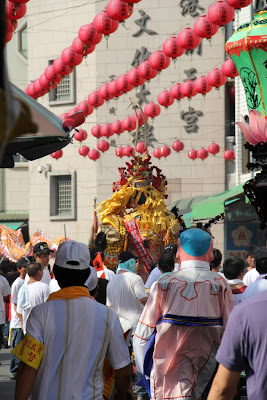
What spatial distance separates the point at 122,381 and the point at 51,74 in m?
14.3

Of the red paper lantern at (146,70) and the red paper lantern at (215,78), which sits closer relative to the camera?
Answer: the red paper lantern at (146,70)

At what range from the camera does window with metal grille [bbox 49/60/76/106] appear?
33.5 metres

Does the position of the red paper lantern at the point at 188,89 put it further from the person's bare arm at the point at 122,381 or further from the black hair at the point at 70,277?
the person's bare arm at the point at 122,381

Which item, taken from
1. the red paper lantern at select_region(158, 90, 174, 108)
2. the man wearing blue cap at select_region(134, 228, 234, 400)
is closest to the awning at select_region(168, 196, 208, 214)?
the red paper lantern at select_region(158, 90, 174, 108)

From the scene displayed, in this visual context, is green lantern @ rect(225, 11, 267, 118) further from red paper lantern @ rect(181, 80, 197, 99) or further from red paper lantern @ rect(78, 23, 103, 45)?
red paper lantern @ rect(181, 80, 197, 99)

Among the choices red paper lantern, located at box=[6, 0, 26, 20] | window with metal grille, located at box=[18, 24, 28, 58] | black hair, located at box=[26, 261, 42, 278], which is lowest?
black hair, located at box=[26, 261, 42, 278]

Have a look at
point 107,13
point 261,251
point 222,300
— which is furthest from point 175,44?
point 222,300

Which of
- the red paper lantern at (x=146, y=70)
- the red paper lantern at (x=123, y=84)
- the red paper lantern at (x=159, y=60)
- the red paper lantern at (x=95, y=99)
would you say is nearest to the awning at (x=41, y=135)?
the red paper lantern at (x=159, y=60)

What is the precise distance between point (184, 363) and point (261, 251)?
301 cm

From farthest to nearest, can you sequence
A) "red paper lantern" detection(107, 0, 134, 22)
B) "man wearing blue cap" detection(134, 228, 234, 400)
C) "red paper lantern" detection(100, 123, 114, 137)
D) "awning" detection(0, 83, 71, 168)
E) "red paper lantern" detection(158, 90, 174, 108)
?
"red paper lantern" detection(100, 123, 114, 137), "red paper lantern" detection(158, 90, 174, 108), "red paper lantern" detection(107, 0, 134, 22), "man wearing blue cap" detection(134, 228, 234, 400), "awning" detection(0, 83, 71, 168)

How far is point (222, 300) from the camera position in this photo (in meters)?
6.44

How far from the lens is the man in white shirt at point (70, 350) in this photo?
4.33 metres

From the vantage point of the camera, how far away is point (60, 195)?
34.2 meters

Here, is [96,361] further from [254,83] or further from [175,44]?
[175,44]
